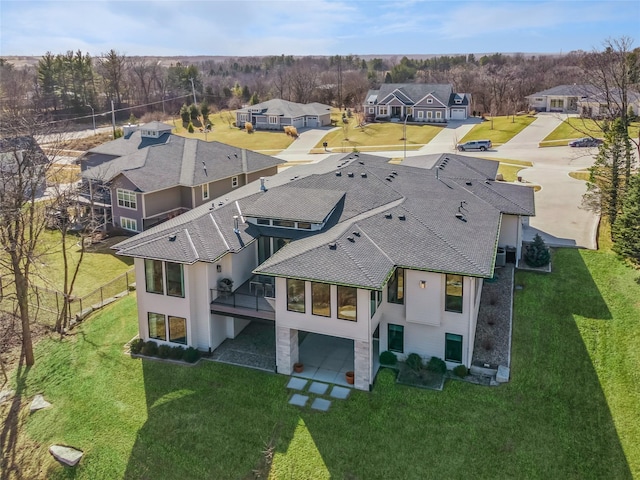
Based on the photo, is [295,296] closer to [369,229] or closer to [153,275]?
[369,229]

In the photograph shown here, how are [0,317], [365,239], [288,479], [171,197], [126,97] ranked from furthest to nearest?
[126,97], [171,197], [0,317], [365,239], [288,479]

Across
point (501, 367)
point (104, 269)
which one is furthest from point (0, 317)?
point (501, 367)

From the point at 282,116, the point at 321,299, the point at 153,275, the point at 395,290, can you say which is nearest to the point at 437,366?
the point at 395,290

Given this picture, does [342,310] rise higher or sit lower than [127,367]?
higher

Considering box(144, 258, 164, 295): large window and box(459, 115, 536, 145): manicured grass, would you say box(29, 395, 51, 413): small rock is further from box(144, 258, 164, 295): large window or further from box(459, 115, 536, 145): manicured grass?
box(459, 115, 536, 145): manicured grass

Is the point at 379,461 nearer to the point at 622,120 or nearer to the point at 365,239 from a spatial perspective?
the point at 365,239

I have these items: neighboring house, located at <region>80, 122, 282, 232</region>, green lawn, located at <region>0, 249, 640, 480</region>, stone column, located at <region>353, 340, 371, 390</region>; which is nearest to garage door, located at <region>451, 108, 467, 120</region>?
neighboring house, located at <region>80, 122, 282, 232</region>

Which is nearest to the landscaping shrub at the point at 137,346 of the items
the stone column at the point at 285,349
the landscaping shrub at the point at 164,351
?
the landscaping shrub at the point at 164,351

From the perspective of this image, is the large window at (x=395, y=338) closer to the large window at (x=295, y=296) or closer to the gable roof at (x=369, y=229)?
the gable roof at (x=369, y=229)
